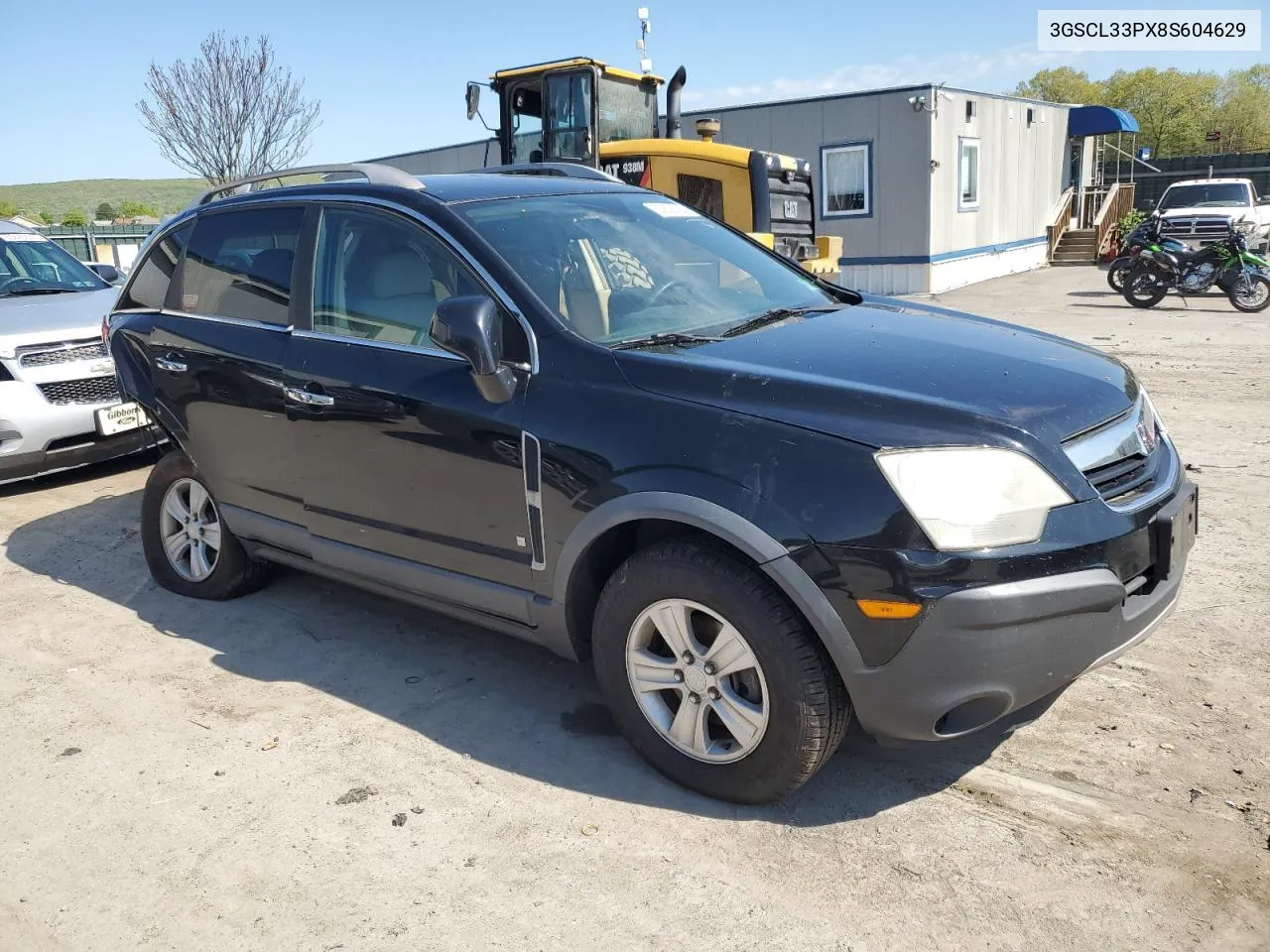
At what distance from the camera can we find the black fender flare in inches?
106

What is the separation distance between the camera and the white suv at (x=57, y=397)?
6.73 meters

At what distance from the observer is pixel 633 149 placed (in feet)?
36.6

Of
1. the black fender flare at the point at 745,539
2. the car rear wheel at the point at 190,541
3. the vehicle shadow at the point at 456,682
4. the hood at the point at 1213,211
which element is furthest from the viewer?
the hood at the point at 1213,211

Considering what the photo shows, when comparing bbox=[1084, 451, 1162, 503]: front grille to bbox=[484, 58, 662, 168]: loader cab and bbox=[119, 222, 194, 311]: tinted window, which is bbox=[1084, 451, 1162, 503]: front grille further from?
bbox=[484, 58, 662, 168]: loader cab

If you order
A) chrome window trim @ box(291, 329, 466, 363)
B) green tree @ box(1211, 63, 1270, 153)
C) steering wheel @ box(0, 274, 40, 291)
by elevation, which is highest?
green tree @ box(1211, 63, 1270, 153)

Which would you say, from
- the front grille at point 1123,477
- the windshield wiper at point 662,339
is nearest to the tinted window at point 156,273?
the windshield wiper at point 662,339

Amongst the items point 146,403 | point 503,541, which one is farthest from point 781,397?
point 146,403

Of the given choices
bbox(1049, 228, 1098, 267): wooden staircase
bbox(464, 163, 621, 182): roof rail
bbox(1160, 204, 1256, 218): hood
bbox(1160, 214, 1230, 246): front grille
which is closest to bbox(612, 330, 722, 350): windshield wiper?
bbox(464, 163, 621, 182): roof rail

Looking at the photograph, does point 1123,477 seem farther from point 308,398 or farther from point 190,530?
point 190,530

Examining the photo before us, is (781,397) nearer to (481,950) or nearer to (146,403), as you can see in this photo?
(481,950)

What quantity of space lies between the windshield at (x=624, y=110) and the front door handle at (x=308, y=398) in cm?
822

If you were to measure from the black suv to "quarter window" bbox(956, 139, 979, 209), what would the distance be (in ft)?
58.5

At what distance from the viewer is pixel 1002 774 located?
319 centimetres

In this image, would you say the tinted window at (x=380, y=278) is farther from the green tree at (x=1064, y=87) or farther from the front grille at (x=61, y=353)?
the green tree at (x=1064, y=87)
